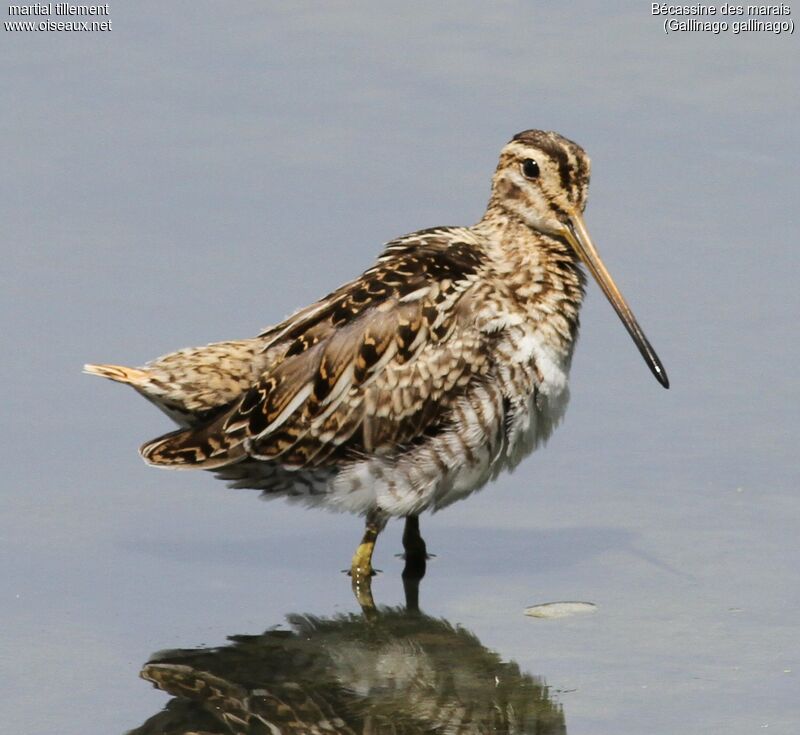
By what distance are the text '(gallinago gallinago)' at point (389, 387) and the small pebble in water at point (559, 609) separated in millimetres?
800

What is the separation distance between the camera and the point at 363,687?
27.6 feet

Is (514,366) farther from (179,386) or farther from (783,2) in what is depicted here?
(783,2)

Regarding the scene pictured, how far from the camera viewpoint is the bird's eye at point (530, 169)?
10.1 m

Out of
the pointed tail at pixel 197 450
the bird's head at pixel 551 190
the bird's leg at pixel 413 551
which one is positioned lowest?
the bird's leg at pixel 413 551

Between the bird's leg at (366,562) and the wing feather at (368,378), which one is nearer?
the bird's leg at (366,562)

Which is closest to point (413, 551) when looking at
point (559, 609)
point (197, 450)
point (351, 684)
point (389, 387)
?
point (389, 387)

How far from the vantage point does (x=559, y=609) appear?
919 centimetres

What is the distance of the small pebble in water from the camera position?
30.0 feet

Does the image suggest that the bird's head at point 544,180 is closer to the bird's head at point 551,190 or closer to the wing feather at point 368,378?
the bird's head at point 551,190

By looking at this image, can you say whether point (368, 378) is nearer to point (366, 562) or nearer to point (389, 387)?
point (389, 387)

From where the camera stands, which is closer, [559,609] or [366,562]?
[559,609]

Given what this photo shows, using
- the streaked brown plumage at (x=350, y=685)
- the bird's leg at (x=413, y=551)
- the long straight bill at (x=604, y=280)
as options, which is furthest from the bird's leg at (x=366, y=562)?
the long straight bill at (x=604, y=280)

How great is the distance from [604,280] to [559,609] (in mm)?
1775

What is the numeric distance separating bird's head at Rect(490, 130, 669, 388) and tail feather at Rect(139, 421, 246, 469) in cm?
176
